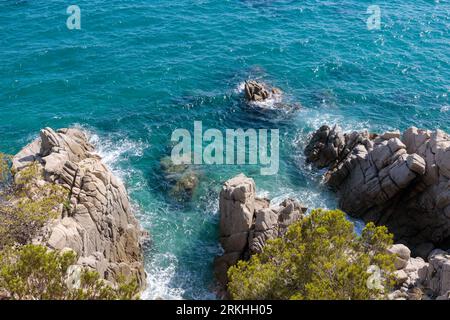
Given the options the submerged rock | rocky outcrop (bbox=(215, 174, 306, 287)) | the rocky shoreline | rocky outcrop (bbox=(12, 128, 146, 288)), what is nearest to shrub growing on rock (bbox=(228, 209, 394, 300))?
the rocky shoreline

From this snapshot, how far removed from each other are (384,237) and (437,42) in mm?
65335

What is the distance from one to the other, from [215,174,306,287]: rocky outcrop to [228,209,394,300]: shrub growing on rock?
11445 millimetres

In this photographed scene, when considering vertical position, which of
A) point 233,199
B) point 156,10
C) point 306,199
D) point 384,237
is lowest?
point 306,199

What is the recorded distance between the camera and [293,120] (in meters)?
66.1

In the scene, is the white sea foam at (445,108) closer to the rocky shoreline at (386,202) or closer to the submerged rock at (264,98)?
the rocky shoreline at (386,202)

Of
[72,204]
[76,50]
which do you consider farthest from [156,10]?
[72,204]

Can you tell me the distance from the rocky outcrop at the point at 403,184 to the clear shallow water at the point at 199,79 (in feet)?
14.2

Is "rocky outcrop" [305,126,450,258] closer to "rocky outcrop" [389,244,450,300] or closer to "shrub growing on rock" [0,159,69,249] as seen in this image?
"rocky outcrop" [389,244,450,300]

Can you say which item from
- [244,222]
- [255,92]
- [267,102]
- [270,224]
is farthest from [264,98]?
[270,224]

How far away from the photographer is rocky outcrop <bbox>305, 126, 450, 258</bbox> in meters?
45.5

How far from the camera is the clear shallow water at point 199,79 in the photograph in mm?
53844

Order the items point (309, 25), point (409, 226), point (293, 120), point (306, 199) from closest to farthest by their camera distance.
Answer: point (409, 226), point (306, 199), point (293, 120), point (309, 25)

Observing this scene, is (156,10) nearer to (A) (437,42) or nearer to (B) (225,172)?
(B) (225,172)

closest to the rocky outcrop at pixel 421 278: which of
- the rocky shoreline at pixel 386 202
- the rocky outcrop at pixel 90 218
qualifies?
the rocky shoreline at pixel 386 202
